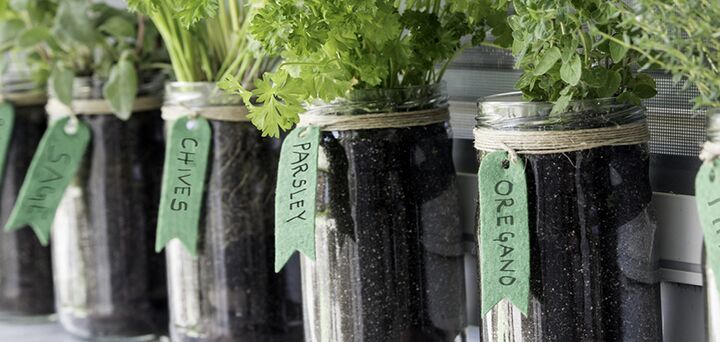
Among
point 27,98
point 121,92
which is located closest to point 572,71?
point 121,92

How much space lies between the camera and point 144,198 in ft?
4.05

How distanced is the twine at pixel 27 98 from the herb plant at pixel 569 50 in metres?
0.75

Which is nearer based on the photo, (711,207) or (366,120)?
(711,207)

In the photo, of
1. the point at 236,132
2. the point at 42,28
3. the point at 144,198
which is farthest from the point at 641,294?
the point at 42,28

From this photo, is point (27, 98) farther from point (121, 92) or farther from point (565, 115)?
point (565, 115)

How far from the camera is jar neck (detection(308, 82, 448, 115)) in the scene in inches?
35.5

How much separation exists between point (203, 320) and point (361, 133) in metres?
0.30

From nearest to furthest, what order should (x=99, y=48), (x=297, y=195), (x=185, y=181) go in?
(x=297, y=195) < (x=185, y=181) < (x=99, y=48)

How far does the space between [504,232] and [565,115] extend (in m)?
0.10

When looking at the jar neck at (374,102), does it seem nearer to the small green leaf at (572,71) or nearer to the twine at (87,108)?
the small green leaf at (572,71)

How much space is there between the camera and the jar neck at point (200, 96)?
1.06 metres

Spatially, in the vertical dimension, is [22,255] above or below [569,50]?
below

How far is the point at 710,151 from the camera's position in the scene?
0.73m

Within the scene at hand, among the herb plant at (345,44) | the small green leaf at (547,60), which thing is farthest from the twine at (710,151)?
the herb plant at (345,44)
